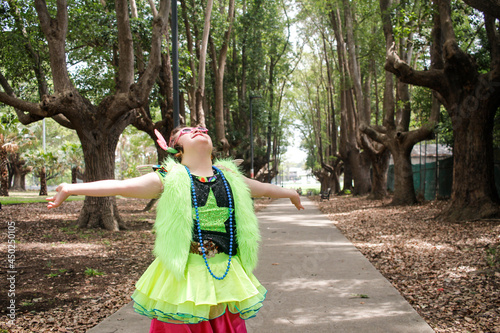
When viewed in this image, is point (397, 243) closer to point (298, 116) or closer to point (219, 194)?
point (219, 194)

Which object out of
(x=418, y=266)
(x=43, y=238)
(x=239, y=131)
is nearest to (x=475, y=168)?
(x=418, y=266)

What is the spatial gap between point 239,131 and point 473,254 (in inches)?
897

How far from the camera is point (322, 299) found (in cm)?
520

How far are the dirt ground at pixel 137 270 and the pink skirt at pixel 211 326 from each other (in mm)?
2005

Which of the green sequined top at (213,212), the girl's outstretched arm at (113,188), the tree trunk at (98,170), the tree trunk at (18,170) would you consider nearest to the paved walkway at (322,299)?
the green sequined top at (213,212)

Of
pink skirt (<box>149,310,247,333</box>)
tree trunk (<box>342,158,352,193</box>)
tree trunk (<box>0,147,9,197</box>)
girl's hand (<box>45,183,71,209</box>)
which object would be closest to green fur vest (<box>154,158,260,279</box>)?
pink skirt (<box>149,310,247,333</box>)

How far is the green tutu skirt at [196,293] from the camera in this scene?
2.56 meters

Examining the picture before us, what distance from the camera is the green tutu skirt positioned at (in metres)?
2.56

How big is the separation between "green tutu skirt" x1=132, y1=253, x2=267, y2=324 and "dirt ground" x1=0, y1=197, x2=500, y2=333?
1999 millimetres

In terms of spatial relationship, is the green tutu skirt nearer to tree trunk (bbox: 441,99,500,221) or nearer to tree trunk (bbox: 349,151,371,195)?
tree trunk (bbox: 441,99,500,221)

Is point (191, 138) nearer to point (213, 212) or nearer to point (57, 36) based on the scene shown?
point (213, 212)

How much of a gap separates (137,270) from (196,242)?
4491 millimetres

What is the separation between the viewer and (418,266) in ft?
22.3

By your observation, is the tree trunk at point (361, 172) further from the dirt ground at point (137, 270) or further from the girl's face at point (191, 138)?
the girl's face at point (191, 138)
